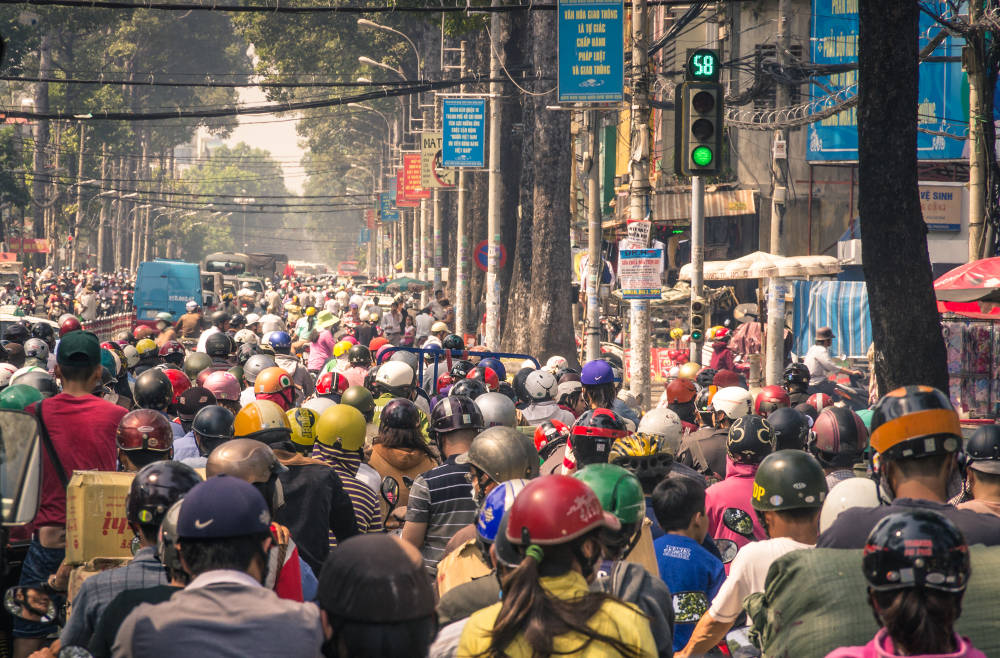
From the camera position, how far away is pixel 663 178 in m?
33.0

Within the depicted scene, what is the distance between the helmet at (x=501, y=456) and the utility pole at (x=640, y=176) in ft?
28.2

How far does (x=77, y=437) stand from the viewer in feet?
21.8

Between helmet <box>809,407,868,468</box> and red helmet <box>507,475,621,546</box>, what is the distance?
4.17 m

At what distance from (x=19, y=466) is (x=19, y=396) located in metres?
4.82

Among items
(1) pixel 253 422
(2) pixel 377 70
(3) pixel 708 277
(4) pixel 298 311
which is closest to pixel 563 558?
(1) pixel 253 422

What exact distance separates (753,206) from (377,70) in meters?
37.3

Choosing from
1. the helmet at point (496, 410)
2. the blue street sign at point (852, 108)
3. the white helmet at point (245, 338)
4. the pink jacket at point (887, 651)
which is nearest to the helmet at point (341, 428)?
the helmet at point (496, 410)

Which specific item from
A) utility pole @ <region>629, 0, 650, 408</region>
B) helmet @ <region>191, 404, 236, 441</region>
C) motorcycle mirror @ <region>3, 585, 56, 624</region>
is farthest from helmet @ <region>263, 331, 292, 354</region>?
motorcycle mirror @ <region>3, 585, 56, 624</region>

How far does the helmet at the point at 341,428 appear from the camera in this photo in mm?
7391

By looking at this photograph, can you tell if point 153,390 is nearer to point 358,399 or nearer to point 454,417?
point 358,399

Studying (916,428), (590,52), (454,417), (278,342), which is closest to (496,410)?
(454,417)

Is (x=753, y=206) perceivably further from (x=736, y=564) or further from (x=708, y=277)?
(x=736, y=564)

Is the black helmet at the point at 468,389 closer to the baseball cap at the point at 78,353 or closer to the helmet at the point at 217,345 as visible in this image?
the baseball cap at the point at 78,353

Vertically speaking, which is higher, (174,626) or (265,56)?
(265,56)
